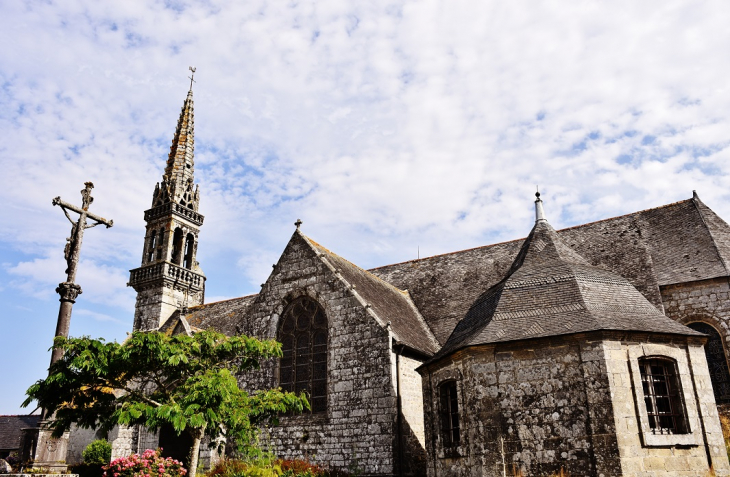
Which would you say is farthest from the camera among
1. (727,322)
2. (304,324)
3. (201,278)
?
(201,278)

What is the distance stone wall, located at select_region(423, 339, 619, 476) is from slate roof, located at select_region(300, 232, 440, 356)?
12.6 feet

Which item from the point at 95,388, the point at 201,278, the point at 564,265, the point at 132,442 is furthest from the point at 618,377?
the point at 201,278

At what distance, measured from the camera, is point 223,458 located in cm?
1634

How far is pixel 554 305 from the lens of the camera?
12.6 meters

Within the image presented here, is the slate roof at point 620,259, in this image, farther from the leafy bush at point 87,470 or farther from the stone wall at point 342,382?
the leafy bush at point 87,470

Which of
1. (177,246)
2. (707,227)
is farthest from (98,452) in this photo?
(707,227)

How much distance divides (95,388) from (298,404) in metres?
4.41

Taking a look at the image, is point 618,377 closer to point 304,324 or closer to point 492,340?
point 492,340

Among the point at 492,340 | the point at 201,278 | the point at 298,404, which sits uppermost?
the point at 201,278

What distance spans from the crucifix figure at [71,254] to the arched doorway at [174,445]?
23.4ft

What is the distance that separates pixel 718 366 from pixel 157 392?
14.6 metres

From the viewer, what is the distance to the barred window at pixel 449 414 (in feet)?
41.8

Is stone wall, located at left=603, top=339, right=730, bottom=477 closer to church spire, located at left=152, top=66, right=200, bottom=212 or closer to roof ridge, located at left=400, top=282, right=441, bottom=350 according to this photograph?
roof ridge, located at left=400, top=282, right=441, bottom=350

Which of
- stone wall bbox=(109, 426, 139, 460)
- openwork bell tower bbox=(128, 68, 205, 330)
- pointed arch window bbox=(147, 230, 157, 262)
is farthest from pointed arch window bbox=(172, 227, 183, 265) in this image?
stone wall bbox=(109, 426, 139, 460)
